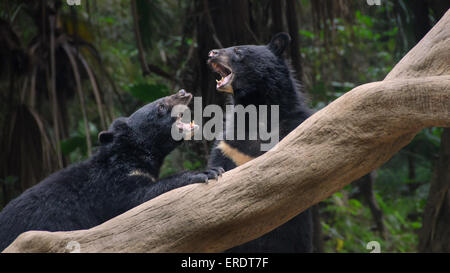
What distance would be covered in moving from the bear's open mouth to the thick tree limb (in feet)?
3.92

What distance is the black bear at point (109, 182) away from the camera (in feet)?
9.85

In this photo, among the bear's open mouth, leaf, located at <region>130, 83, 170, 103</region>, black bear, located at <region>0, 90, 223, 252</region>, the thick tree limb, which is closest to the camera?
the thick tree limb

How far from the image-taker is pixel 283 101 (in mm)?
3572

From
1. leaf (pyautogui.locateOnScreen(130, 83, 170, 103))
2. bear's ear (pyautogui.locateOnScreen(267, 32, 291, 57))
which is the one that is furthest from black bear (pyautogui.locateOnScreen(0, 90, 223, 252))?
leaf (pyautogui.locateOnScreen(130, 83, 170, 103))

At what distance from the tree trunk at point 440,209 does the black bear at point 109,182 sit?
2.78m

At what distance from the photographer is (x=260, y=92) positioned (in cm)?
361

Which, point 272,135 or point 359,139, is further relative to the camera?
point 272,135

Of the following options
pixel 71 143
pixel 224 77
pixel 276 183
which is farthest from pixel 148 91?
pixel 276 183

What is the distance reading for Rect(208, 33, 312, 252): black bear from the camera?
3.45 metres

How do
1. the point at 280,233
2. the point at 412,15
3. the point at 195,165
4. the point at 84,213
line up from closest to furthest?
1. the point at 84,213
2. the point at 280,233
3. the point at 412,15
4. the point at 195,165

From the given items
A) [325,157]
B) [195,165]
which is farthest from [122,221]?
[195,165]

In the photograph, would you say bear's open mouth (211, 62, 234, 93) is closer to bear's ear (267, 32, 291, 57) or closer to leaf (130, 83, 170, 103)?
bear's ear (267, 32, 291, 57)

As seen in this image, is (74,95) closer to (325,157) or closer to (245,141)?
(245,141)
